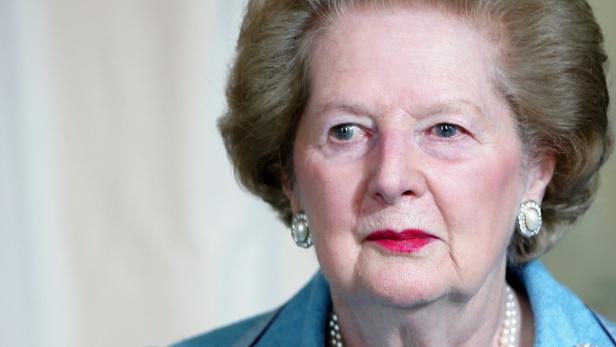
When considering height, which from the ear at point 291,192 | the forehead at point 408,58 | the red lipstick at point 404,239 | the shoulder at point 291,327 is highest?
the forehead at point 408,58

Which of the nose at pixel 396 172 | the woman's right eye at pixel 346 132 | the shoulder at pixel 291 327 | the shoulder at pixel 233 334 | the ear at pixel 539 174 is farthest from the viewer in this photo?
the shoulder at pixel 233 334

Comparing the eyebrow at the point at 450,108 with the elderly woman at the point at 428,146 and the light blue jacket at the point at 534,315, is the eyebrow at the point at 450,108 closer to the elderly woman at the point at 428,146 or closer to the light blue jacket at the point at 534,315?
the elderly woman at the point at 428,146

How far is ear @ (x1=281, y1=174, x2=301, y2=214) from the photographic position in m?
2.47

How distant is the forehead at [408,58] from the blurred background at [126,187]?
142 cm

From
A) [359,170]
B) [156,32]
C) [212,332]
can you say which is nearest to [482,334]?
[359,170]

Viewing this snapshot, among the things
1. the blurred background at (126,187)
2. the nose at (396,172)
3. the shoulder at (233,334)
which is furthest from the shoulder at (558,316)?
the blurred background at (126,187)

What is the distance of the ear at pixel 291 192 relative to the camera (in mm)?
2473

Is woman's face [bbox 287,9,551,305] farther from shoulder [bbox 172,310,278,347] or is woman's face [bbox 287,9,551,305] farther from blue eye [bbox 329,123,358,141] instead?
shoulder [bbox 172,310,278,347]

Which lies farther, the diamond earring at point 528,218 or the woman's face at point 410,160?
the diamond earring at point 528,218

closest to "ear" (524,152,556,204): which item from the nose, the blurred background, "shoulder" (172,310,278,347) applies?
the nose

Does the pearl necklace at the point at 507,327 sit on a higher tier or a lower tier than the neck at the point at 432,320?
lower

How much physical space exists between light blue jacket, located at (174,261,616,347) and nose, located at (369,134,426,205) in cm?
47

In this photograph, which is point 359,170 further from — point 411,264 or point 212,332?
point 212,332

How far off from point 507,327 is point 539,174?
0.31 m
